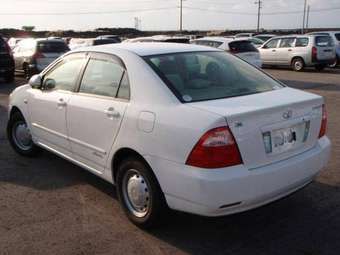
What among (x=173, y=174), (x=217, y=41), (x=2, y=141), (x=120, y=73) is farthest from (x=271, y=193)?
(x=217, y=41)

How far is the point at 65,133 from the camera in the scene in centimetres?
502

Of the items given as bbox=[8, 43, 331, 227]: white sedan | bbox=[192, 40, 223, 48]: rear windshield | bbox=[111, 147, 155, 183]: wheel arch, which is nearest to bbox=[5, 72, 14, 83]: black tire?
bbox=[192, 40, 223, 48]: rear windshield

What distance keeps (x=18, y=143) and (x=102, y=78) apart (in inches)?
100.0

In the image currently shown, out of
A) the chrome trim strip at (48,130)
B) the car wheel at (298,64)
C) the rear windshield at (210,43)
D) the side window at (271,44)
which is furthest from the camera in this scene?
the side window at (271,44)

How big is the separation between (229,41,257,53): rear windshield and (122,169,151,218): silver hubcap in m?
13.3

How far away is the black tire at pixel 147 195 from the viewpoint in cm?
381

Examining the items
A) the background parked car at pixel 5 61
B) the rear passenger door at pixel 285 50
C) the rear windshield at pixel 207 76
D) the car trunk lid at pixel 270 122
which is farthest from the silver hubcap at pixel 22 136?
the rear passenger door at pixel 285 50

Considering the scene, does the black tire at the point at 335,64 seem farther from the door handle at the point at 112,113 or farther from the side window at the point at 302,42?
the door handle at the point at 112,113

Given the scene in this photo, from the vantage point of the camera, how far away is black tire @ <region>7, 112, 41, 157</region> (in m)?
6.27

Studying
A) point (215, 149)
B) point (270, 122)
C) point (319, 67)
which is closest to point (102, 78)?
point (215, 149)

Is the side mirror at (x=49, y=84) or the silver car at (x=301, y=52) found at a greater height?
the side mirror at (x=49, y=84)

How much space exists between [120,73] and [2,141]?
3.90 metres

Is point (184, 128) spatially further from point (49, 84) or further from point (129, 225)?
point (49, 84)

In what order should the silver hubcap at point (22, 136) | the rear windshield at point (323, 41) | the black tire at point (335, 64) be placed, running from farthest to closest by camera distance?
the black tire at point (335, 64)
the rear windshield at point (323, 41)
the silver hubcap at point (22, 136)
